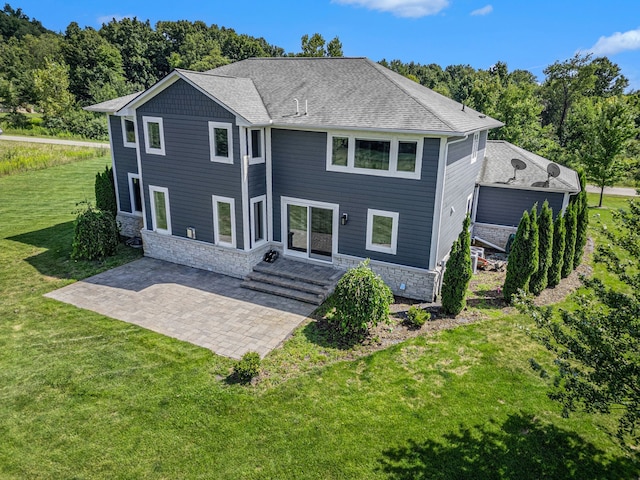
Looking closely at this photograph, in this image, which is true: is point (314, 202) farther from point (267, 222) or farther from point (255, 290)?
point (255, 290)

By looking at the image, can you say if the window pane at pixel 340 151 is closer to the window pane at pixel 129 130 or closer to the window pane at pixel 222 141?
the window pane at pixel 222 141

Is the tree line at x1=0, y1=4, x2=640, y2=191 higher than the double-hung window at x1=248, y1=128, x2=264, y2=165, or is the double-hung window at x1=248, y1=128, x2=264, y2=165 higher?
the tree line at x1=0, y1=4, x2=640, y2=191

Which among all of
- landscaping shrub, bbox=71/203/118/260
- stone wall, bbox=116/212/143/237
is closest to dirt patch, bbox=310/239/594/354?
landscaping shrub, bbox=71/203/118/260

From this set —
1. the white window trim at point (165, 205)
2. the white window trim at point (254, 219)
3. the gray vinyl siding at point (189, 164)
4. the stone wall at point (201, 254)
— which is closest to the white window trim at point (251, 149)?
the gray vinyl siding at point (189, 164)

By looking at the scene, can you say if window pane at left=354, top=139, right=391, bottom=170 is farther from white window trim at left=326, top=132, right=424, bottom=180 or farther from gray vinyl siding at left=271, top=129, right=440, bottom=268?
gray vinyl siding at left=271, top=129, right=440, bottom=268

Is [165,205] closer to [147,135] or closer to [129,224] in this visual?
[147,135]

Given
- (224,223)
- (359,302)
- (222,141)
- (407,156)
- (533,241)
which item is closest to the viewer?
(359,302)

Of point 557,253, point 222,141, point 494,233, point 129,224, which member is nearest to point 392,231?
point 557,253

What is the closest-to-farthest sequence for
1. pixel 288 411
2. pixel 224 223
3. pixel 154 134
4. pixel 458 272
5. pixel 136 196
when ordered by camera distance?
pixel 288 411 → pixel 458 272 → pixel 224 223 → pixel 154 134 → pixel 136 196
